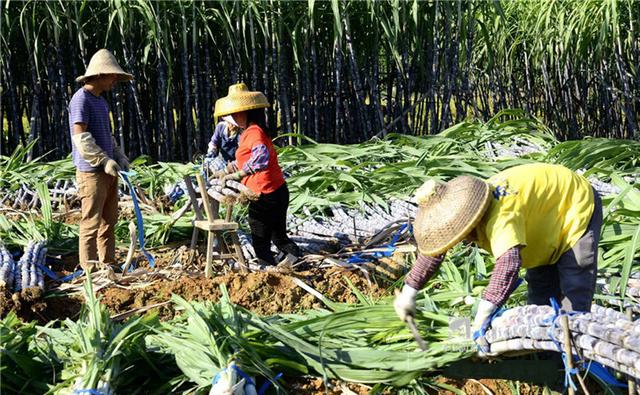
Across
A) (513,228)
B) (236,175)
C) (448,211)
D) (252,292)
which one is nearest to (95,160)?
(236,175)

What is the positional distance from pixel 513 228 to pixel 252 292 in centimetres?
179

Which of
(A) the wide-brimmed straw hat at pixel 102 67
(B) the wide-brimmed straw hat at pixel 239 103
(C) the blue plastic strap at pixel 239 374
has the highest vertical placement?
(A) the wide-brimmed straw hat at pixel 102 67

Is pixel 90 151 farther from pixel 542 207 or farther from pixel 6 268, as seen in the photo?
pixel 542 207

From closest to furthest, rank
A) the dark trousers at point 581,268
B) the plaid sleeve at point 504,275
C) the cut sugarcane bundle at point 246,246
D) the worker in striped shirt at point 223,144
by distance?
the plaid sleeve at point 504,275 → the dark trousers at point 581,268 → the cut sugarcane bundle at point 246,246 → the worker in striped shirt at point 223,144

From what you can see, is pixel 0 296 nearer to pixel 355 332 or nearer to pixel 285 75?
pixel 355 332

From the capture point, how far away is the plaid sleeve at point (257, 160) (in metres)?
4.14

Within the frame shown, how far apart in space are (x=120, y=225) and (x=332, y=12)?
10.5 feet

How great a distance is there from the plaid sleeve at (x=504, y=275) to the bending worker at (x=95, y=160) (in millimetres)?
2406

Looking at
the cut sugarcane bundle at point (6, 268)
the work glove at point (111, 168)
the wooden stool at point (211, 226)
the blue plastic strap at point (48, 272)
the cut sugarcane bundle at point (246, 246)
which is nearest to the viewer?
the cut sugarcane bundle at point (6, 268)

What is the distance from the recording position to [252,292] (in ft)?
12.7

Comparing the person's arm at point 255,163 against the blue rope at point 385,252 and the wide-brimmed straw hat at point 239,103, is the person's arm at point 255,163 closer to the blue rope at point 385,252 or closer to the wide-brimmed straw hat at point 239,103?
the wide-brimmed straw hat at point 239,103

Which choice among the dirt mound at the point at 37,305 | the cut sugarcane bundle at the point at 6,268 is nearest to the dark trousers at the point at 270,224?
the dirt mound at the point at 37,305

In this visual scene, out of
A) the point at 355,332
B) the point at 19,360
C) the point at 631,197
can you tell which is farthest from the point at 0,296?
the point at 631,197

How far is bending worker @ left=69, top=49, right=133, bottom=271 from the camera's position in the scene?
4.20 meters
